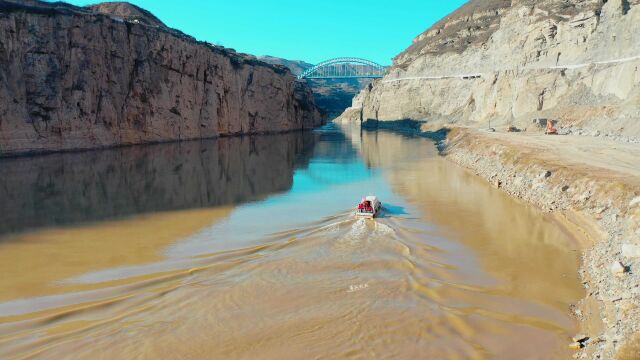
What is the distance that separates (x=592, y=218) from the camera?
60.8 feet

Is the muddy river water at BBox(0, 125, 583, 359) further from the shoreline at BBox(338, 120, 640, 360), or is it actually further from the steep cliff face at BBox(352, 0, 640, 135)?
the steep cliff face at BBox(352, 0, 640, 135)

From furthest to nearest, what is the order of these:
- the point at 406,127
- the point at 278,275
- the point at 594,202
→ the point at 406,127 < the point at 594,202 < the point at 278,275

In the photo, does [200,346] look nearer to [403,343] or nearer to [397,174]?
[403,343]

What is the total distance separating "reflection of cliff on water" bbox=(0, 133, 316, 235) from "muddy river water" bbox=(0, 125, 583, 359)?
9.5 inches

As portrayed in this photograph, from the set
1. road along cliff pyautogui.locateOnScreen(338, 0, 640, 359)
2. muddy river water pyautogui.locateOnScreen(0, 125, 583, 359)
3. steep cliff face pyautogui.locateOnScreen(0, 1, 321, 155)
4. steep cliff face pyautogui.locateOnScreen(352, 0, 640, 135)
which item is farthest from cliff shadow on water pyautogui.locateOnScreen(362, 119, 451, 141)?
muddy river water pyautogui.locateOnScreen(0, 125, 583, 359)

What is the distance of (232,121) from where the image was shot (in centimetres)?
7725

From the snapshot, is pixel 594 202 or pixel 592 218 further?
pixel 594 202

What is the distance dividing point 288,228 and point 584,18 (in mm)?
57067

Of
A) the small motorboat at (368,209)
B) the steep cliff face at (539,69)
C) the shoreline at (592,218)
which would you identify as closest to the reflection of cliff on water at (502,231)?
the shoreline at (592,218)

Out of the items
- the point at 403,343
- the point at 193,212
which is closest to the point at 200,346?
the point at 403,343

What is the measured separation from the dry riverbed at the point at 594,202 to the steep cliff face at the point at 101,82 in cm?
3838

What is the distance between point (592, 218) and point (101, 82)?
49988mm

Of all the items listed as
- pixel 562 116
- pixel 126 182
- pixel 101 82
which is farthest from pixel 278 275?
pixel 562 116

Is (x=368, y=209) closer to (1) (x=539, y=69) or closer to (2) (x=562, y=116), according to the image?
(2) (x=562, y=116)
